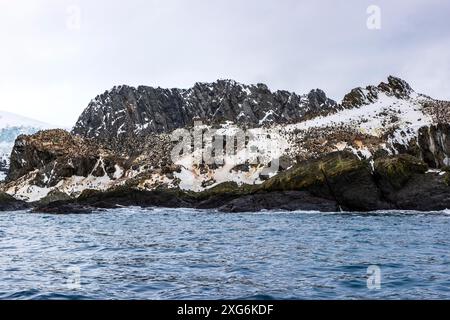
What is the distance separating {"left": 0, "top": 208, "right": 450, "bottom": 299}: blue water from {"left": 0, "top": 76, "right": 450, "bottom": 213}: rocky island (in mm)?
25291

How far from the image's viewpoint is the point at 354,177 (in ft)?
189

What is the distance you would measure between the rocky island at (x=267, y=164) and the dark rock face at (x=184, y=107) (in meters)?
11.4

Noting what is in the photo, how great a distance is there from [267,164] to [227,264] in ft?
204

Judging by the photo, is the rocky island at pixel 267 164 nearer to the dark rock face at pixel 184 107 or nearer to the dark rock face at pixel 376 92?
the dark rock face at pixel 376 92

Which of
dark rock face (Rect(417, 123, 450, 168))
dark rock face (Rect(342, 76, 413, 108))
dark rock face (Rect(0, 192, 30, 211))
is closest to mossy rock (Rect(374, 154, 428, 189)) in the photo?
dark rock face (Rect(417, 123, 450, 168))

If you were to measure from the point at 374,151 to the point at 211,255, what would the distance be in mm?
59895

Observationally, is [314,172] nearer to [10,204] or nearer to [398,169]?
[398,169]

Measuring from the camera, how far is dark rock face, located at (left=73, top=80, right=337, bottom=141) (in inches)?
6304

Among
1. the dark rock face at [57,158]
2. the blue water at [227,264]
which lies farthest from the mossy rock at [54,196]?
the blue water at [227,264]

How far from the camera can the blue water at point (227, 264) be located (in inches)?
565

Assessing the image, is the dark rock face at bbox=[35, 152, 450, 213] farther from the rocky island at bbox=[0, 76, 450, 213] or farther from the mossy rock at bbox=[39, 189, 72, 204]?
the mossy rock at bbox=[39, 189, 72, 204]

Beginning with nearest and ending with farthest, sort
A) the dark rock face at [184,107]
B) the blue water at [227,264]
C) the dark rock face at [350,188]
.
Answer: the blue water at [227,264] < the dark rock face at [350,188] < the dark rock face at [184,107]

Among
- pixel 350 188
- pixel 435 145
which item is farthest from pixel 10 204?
pixel 435 145
